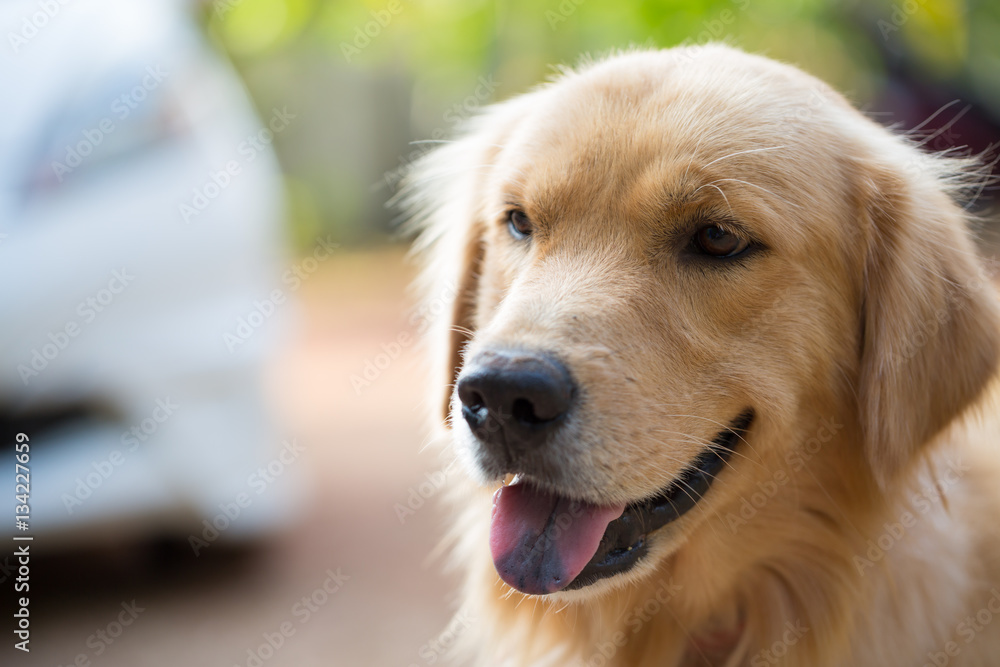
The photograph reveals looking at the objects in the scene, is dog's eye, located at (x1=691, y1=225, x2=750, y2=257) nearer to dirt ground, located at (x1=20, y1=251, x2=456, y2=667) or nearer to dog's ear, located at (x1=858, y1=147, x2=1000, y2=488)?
dog's ear, located at (x1=858, y1=147, x2=1000, y2=488)

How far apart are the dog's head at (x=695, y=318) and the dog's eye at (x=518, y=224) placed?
45 mm

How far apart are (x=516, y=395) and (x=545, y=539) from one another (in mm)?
452

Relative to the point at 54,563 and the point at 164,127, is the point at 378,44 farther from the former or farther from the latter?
the point at 54,563

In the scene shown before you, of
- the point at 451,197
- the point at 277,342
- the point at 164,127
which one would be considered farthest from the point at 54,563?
the point at 451,197

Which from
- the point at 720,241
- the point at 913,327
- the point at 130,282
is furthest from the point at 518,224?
the point at 130,282

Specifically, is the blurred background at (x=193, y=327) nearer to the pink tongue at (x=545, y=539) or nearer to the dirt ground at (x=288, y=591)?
the dirt ground at (x=288, y=591)

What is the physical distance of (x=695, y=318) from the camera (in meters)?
2.19

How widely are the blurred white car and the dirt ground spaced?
230mm

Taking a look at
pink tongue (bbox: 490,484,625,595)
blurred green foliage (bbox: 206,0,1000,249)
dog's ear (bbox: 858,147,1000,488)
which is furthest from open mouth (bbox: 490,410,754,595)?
blurred green foliage (bbox: 206,0,1000,249)

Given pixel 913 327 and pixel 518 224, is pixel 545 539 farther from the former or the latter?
pixel 913 327

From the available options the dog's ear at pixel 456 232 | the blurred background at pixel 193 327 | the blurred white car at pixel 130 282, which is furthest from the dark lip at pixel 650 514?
the blurred white car at pixel 130 282

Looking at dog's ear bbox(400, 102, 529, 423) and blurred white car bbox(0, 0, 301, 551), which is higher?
dog's ear bbox(400, 102, 529, 423)

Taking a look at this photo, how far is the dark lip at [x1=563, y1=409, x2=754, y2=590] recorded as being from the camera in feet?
6.95

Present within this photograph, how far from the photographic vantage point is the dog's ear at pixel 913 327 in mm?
2205
